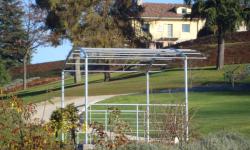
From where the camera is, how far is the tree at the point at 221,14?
173ft

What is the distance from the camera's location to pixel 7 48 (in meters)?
74.7

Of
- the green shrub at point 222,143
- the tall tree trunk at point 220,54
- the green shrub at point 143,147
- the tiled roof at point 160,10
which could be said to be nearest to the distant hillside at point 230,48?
the tall tree trunk at point 220,54

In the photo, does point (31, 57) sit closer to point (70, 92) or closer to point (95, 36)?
point (95, 36)

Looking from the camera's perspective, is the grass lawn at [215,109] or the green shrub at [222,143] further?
the grass lawn at [215,109]

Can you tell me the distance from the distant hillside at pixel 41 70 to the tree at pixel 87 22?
16.7 m

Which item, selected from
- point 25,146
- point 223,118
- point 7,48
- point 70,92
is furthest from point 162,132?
point 7,48

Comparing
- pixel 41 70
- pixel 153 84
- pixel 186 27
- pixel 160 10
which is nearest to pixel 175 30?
pixel 186 27

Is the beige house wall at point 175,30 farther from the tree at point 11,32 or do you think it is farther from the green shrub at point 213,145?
the green shrub at point 213,145

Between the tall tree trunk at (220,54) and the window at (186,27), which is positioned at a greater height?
the window at (186,27)

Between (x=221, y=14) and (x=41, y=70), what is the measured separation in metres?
35.6

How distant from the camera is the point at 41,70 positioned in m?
83.6

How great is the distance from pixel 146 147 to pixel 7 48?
6618cm

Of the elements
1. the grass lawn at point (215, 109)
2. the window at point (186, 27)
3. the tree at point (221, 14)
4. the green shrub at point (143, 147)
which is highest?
the tree at point (221, 14)

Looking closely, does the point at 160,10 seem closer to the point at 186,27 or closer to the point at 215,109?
the point at 186,27
